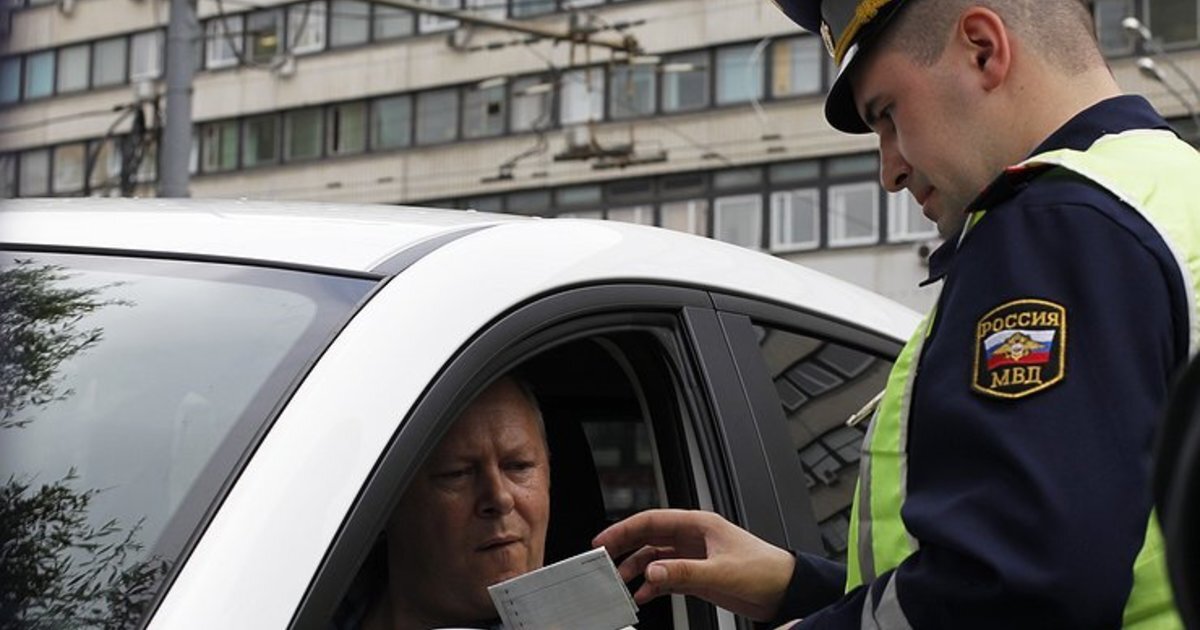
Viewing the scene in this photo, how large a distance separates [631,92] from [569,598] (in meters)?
36.2

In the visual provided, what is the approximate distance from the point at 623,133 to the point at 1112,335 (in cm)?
3685

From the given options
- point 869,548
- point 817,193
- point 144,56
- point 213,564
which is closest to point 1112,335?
point 869,548

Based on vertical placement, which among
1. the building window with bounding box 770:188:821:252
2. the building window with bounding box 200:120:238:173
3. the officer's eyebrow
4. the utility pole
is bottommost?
the officer's eyebrow

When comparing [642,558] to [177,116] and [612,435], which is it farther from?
[177,116]

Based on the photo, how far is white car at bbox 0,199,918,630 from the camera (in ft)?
6.72

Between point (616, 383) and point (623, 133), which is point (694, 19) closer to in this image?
point (623, 133)

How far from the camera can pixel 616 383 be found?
329 centimetres

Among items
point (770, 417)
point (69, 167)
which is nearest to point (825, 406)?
point (770, 417)

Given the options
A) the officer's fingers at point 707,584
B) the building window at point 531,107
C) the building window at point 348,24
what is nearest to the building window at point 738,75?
the building window at point 531,107

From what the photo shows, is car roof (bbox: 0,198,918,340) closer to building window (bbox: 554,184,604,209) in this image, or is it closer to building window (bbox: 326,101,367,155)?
building window (bbox: 554,184,604,209)

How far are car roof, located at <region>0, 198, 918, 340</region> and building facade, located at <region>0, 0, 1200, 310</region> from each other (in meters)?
29.5

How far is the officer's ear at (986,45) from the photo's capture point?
7.04 feet

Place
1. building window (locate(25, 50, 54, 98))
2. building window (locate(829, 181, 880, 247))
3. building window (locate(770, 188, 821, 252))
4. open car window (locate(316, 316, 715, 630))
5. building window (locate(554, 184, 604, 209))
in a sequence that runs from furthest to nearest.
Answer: building window (locate(25, 50, 54, 98)) → building window (locate(554, 184, 604, 209)) → building window (locate(770, 188, 821, 252)) → building window (locate(829, 181, 880, 247)) → open car window (locate(316, 316, 715, 630))

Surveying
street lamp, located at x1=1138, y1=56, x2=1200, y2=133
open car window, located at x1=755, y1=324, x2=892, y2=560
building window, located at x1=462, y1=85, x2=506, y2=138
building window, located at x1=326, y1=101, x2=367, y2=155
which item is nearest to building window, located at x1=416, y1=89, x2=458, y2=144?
building window, located at x1=462, y1=85, x2=506, y2=138
